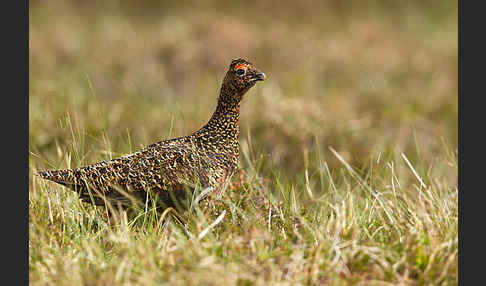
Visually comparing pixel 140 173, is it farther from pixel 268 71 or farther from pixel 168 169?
pixel 268 71

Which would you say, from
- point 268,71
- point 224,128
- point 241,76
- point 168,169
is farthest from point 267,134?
point 168,169

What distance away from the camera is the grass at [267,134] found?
3117mm

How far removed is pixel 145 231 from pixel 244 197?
2.54ft

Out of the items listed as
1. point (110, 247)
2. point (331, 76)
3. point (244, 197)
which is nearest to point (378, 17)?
point (331, 76)

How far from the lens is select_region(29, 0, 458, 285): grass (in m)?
3.12

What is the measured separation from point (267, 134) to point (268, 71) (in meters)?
3.11

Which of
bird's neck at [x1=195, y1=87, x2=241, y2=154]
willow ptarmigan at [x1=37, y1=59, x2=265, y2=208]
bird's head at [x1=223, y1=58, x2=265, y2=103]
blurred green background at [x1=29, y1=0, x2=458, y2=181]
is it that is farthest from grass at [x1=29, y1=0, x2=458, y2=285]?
bird's head at [x1=223, y1=58, x2=265, y2=103]

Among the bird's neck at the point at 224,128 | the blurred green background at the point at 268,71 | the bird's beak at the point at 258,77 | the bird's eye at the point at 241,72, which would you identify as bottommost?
the blurred green background at the point at 268,71

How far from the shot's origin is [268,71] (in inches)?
403

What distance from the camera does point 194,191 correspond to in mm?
3549

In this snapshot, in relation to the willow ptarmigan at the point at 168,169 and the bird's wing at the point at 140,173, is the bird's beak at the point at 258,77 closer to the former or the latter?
the willow ptarmigan at the point at 168,169

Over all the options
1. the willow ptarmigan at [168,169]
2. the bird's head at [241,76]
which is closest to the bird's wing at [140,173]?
the willow ptarmigan at [168,169]

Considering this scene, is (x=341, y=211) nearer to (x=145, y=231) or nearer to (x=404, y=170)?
(x=145, y=231)

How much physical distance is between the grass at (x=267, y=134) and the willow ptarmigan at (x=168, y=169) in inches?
6.4
